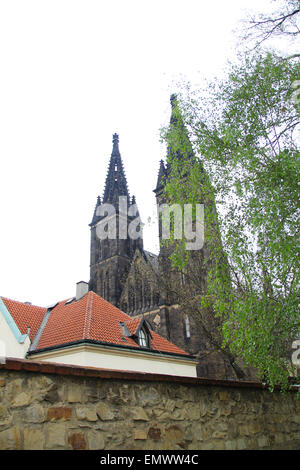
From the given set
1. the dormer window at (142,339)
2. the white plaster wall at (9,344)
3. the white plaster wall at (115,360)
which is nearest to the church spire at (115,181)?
the dormer window at (142,339)

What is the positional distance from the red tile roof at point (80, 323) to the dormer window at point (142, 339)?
0.42m

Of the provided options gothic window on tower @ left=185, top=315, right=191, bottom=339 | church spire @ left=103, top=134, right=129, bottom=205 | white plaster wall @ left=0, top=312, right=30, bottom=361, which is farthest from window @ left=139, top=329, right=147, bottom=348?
church spire @ left=103, top=134, right=129, bottom=205

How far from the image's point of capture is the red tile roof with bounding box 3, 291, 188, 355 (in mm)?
15289

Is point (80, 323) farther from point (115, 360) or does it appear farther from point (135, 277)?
point (135, 277)

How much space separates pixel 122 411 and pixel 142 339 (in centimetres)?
1375

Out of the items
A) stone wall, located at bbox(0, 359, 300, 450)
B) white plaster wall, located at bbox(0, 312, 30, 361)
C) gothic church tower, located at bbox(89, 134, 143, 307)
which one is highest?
gothic church tower, located at bbox(89, 134, 143, 307)

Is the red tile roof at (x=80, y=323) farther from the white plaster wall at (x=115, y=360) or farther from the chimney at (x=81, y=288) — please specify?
the chimney at (x=81, y=288)

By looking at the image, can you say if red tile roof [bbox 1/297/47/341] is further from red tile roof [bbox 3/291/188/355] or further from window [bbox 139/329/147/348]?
window [bbox 139/329/147/348]

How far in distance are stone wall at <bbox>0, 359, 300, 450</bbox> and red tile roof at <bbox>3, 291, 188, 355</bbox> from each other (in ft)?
30.8

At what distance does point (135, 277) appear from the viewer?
1527 inches

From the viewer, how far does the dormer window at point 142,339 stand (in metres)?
17.3

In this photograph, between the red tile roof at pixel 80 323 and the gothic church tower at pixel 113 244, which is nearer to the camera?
the red tile roof at pixel 80 323

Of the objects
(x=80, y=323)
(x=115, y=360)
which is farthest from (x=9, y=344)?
(x=115, y=360)
